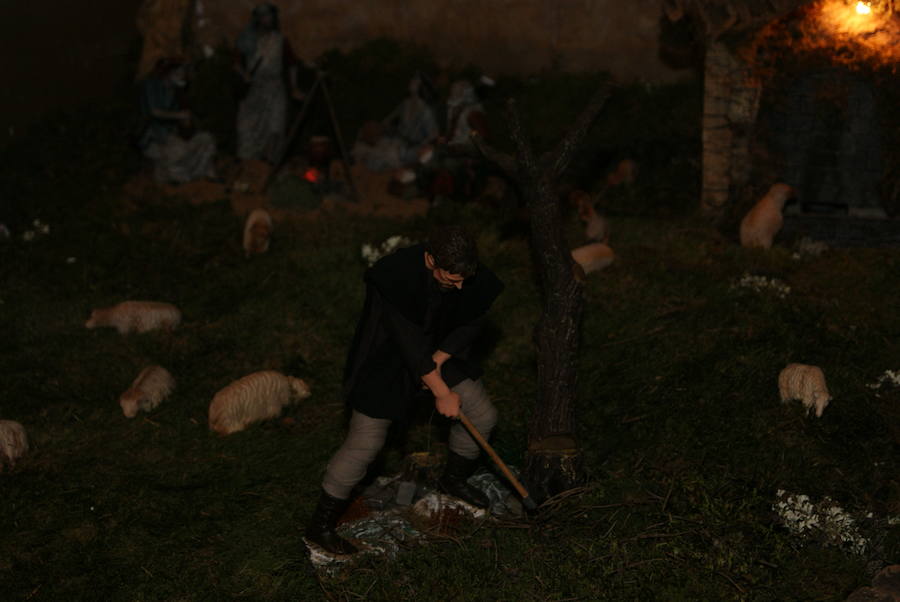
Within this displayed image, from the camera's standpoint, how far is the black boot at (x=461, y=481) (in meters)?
6.04

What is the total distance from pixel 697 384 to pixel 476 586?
9.15 feet

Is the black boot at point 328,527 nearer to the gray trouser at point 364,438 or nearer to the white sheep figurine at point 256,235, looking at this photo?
the gray trouser at point 364,438

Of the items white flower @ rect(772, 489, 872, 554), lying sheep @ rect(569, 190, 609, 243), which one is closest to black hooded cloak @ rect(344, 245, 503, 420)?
white flower @ rect(772, 489, 872, 554)

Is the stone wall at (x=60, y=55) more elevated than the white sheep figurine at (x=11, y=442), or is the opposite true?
the stone wall at (x=60, y=55)

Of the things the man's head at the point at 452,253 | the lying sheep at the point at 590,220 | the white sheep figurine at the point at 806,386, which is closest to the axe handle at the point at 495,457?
the man's head at the point at 452,253

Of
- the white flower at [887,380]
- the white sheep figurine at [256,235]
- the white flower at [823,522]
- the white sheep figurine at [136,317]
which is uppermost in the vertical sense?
the white flower at [887,380]

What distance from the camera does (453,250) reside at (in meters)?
4.95

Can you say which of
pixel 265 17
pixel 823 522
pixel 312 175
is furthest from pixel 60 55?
pixel 823 522

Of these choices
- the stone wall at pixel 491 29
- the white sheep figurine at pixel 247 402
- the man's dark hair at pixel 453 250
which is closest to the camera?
the man's dark hair at pixel 453 250

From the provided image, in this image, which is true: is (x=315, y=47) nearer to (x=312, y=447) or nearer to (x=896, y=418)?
(x=312, y=447)

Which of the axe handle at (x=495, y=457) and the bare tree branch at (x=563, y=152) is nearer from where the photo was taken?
the axe handle at (x=495, y=457)

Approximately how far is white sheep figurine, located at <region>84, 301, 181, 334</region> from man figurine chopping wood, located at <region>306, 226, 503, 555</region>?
370cm

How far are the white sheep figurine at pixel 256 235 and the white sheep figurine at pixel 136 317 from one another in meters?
1.53

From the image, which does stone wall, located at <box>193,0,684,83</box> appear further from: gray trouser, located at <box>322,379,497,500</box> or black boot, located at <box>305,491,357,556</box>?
black boot, located at <box>305,491,357,556</box>
